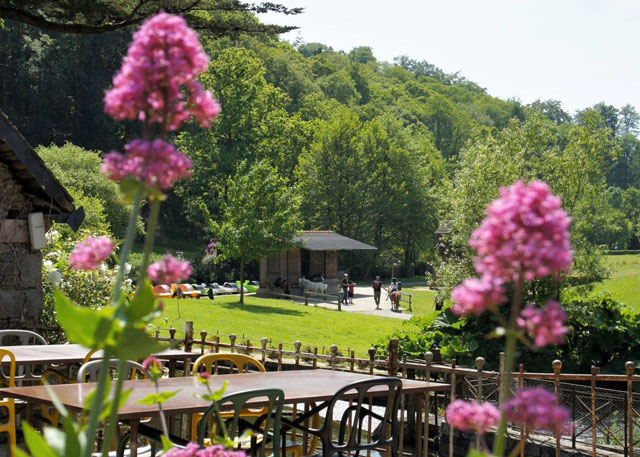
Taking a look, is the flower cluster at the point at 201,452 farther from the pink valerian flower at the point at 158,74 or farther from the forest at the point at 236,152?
the forest at the point at 236,152

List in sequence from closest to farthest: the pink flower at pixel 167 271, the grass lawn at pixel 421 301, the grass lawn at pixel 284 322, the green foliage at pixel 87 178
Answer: the pink flower at pixel 167 271
the grass lawn at pixel 284 322
the grass lawn at pixel 421 301
the green foliage at pixel 87 178

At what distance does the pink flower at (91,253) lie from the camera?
5.01 feet

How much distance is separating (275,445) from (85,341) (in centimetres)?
323

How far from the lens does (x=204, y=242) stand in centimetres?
5853

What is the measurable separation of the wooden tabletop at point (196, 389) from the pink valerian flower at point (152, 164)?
2.50m

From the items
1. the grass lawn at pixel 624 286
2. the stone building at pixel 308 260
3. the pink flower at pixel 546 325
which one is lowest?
the grass lawn at pixel 624 286

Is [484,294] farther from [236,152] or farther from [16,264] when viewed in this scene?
[236,152]

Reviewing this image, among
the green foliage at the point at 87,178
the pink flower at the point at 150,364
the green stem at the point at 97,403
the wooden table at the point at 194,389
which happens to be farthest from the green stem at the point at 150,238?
the green foliage at the point at 87,178

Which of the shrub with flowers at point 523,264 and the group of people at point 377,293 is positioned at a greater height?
the shrub with flowers at point 523,264

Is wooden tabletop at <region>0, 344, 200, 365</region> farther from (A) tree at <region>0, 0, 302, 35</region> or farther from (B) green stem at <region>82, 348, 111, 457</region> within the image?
(B) green stem at <region>82, 348, 111, 457</region>

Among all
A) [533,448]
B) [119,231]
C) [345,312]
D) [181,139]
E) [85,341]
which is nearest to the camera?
[85,341]

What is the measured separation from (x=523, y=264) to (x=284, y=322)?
2802cm

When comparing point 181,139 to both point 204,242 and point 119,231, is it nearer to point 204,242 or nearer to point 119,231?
point 204,242

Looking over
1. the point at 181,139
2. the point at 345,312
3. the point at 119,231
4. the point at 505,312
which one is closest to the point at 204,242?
the point at 181,139
